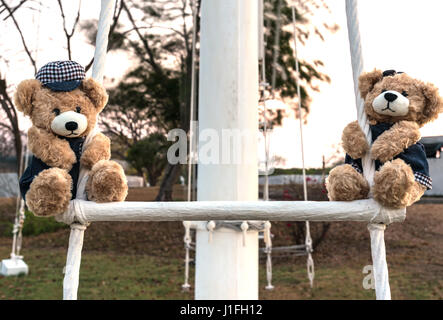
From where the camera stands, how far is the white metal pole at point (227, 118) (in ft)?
3.74

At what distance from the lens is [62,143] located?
2.42 feet

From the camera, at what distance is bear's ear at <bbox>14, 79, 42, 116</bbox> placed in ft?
2.44

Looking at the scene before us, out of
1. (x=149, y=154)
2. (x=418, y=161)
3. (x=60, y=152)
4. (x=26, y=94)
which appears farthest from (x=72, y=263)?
(x=149, y=154)

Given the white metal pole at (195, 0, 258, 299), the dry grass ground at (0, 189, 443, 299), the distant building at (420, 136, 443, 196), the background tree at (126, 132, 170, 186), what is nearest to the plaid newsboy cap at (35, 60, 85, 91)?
the white metal pole at (195, 0, 258, 299)

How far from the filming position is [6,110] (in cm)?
421

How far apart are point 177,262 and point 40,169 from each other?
3.40m

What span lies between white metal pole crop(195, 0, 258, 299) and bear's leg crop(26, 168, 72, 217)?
51 centimetres

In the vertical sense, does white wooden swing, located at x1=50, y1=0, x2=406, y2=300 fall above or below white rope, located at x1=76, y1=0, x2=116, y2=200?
below

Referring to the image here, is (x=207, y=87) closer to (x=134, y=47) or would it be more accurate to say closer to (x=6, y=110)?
(x=134, y=47)

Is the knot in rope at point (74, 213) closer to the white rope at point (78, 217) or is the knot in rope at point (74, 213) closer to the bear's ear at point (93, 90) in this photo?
the white rope at point (78, 217)

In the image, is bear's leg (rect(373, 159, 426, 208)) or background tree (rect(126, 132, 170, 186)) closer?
bear's leg (rect(373, 159, 426, 208))

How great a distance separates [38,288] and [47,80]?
2977 mm

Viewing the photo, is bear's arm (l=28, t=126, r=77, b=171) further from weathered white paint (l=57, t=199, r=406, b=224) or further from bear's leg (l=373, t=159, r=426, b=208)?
bear's leg (l=373, t=159, r=426, b=208)

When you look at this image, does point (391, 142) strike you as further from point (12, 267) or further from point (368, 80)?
point (12, 267)
